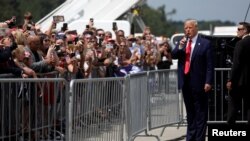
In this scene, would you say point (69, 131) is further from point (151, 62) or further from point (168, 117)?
point (151, 62)

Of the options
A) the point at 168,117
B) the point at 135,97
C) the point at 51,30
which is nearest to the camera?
the point at 135,97

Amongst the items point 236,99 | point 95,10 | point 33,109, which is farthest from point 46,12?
point 33,109

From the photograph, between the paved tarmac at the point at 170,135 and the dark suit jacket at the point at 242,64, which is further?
the paved tarmac at the point at 170,135

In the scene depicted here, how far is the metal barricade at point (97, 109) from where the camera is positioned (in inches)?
478

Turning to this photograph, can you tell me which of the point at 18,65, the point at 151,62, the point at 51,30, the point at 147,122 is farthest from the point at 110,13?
the point at 18,65

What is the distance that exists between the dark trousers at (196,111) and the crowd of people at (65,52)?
2.04 metres

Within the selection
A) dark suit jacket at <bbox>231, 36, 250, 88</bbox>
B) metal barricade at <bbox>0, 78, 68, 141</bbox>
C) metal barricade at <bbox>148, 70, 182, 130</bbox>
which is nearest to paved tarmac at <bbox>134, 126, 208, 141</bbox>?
metal barricade at <bbox>148, 70, 182, 130</bbox>

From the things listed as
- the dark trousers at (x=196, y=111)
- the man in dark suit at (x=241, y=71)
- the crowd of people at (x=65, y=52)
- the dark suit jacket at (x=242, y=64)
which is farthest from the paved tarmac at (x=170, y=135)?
the dark suit jacket at (x=242, y=64)

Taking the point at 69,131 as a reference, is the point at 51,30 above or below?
above

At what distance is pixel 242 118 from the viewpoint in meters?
17.2

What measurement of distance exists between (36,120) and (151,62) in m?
13.8

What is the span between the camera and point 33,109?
11758 mm

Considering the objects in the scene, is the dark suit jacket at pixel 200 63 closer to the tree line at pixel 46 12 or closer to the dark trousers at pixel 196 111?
the dark trousers at pixel 196 111

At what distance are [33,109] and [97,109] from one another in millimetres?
1403
